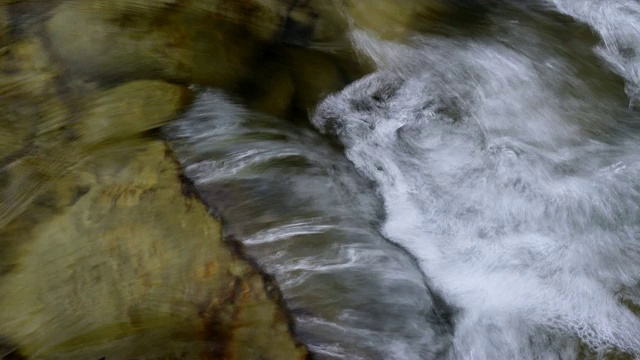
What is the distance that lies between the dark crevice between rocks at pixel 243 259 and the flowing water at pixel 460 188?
32 millimetres

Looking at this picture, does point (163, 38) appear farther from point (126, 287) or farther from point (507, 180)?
point (507, 180)

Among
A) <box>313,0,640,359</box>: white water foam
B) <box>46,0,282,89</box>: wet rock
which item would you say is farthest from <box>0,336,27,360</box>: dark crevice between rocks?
<box>313,0,640,359</box>: white water foam

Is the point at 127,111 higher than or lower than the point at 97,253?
Answer: higher

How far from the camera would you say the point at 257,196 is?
9.99 feet

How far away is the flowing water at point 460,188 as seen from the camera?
2.94 metres

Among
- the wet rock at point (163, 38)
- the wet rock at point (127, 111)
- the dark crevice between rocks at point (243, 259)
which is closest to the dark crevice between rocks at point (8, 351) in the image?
the dark crevice between rocks at point (243, 259)

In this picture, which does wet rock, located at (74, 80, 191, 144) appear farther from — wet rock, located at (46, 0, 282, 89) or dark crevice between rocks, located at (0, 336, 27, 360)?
dark crevice between rocks, located at (0, 336, 27, 360)

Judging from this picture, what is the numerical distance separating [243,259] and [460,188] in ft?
4.55

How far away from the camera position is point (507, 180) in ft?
11.5

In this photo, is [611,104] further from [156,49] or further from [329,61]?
[156,49]

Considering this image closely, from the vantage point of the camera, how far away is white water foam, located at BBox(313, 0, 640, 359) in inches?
119

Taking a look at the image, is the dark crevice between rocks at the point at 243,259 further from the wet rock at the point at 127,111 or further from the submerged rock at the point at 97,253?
the wet rock at the point at 127,111

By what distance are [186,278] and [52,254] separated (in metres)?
0.58

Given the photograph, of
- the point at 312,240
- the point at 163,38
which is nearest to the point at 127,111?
the point at 163,38
